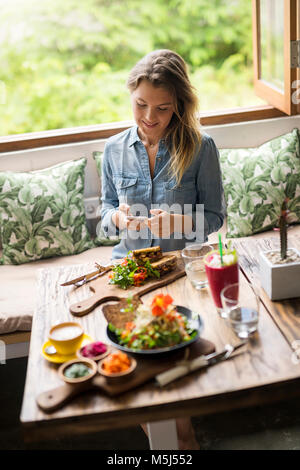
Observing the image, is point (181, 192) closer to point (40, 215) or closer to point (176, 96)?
point (176, 96)

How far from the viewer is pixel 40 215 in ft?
8.64

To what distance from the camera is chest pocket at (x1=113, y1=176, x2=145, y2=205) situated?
211 cm

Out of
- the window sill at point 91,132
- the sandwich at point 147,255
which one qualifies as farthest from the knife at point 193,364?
the window sill at point 91,132

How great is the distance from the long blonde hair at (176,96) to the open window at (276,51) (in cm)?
93

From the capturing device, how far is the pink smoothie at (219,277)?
144 centimetres

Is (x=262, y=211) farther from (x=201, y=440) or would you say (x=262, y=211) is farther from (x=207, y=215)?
(x=201, y=440)

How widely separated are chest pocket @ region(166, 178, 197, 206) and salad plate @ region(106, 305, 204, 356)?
70 cm

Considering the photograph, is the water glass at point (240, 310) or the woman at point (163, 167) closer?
the water glass at point (240, 310)

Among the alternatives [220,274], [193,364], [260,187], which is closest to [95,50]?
[260,187]

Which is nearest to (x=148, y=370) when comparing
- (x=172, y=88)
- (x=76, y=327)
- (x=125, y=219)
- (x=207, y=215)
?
(x=76, y=327)

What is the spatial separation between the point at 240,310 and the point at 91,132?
1732 millimetres

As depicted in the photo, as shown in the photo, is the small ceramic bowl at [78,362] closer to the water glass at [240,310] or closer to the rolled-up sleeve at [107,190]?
the water glass at [240,310]

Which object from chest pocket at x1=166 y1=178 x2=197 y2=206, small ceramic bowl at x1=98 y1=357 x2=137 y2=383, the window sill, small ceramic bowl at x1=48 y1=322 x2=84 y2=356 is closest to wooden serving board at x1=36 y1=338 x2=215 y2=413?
small ceramic bowl at x1=98 y1=357 x2=137 y2=383

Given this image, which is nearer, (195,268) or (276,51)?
(195,268)
